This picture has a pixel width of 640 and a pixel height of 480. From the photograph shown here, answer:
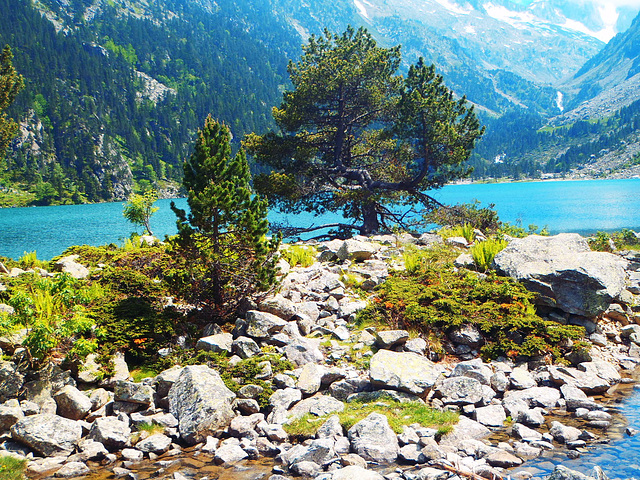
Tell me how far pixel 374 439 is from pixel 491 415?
2.49 meters

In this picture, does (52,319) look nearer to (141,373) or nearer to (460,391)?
(141,373)

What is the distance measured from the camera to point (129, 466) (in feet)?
22.7

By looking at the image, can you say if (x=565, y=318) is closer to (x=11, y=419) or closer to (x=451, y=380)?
(x=451, y=380)

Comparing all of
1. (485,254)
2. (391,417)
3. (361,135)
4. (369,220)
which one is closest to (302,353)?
(391,417)

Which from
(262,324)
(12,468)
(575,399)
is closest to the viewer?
(12,468)

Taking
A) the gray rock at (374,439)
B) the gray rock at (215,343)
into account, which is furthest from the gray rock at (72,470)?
the gray rock at (374,439)

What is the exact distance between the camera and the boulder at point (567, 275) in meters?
11.6

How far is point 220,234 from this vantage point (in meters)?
11.1

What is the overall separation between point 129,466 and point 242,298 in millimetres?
4992

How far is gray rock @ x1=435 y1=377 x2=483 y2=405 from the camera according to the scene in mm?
8609

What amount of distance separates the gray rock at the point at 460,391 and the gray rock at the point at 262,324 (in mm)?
3908

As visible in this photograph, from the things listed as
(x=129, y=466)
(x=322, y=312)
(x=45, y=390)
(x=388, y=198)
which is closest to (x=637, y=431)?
(x=322, y=312)

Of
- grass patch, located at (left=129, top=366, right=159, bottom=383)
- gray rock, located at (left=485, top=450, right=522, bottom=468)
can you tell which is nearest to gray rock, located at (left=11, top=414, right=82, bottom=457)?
grass patch, located at (left=129, top=366, right=159, bottom=383)

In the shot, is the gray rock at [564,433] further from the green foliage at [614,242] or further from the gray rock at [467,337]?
the green foliage at [614,242]
